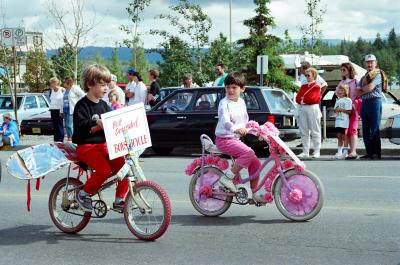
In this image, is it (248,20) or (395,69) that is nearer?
(248,20)

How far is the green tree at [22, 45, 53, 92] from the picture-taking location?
45638 mm

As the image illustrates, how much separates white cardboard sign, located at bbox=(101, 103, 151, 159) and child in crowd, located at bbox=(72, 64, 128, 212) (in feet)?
0.57

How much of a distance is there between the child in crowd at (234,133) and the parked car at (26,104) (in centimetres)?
2061

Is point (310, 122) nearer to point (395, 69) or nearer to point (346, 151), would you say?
point (346, 151)

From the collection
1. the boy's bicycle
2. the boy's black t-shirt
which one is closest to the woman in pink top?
the boy's bicycle

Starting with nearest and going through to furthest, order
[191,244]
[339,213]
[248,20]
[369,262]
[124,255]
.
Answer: [369,262] < [124,255] < [191,244] < [339,213] < [248,20]

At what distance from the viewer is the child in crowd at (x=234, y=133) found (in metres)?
8.01

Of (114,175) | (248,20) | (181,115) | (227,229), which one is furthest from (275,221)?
(248,20)

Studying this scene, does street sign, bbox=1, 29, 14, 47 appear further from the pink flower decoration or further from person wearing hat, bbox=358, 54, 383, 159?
the pink flower decoration

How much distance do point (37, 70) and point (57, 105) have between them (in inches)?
1090

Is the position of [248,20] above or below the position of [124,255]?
above

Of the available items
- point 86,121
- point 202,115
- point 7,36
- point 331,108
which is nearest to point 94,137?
point 86,121

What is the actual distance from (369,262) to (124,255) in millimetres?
2054

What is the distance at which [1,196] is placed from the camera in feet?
33.6
